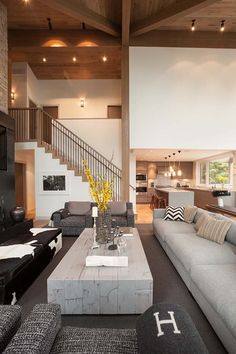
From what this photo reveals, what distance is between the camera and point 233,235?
3.05 meters

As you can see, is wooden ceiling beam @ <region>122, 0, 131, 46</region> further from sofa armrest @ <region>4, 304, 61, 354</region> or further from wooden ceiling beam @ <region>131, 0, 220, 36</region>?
sofa armrest @ <region>4, 304, 61, 354</region>

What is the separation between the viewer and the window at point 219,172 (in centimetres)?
1089

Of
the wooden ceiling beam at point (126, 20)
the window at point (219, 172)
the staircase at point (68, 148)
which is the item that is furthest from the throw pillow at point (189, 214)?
the window at point (219, 172)

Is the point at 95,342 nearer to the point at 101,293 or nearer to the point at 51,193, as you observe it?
the point at 101,293

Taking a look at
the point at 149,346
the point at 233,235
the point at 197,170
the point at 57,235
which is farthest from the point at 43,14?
the point at 197,170

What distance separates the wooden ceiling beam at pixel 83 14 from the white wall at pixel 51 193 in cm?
395

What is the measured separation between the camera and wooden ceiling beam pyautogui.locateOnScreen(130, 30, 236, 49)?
7.15 meters

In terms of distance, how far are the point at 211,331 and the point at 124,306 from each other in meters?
0.82

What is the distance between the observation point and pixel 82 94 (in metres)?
9.65

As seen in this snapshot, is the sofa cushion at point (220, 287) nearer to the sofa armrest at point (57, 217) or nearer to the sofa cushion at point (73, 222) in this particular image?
the sofa cushion at point (73, 222)

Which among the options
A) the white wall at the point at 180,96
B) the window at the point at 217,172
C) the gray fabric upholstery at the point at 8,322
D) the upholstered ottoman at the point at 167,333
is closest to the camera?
the upholstered ottoman at the point at 167,333

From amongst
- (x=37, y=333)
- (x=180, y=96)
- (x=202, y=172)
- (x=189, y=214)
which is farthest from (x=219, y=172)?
(x=37, y=333)

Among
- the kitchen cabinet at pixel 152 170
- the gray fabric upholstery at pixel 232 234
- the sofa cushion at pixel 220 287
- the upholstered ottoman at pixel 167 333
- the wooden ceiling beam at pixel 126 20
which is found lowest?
the sofa cushion at pixel 220 287

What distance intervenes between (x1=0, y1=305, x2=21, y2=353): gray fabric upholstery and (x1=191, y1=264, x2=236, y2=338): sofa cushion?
1395mm
